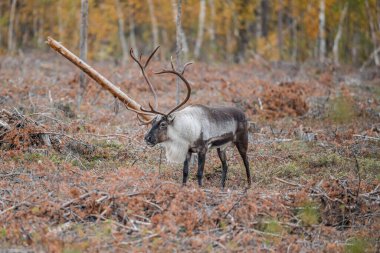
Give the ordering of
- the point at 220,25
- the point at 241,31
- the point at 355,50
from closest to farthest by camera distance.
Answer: the point at 241,31 → the point at 355,50 → the point at 220,25

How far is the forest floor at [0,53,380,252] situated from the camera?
271 inches

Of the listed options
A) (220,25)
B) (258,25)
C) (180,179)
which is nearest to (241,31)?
(258,25)

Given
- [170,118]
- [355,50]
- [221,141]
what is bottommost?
[221,141]

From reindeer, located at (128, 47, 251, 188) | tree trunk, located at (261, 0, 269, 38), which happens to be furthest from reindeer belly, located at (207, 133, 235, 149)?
tree trunk, located at (261, 0, 269, 38)

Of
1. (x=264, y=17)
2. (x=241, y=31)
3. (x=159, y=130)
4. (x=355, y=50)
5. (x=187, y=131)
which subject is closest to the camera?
(x=159, y=130)

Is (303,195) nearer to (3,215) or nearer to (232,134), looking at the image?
(232,134)

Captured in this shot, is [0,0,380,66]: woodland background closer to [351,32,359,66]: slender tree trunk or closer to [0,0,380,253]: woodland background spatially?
[351,32,359,66]: slender tree trunk

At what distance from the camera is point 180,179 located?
9531 mm

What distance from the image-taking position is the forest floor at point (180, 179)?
22.6 ft

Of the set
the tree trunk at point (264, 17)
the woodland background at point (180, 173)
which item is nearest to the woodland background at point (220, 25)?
the tree trunk at point (264, 17)

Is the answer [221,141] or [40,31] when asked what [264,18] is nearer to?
[40,31]

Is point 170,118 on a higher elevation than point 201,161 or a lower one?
higher

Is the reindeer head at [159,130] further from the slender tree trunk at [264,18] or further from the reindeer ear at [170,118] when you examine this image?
the slender tree trunk at [264,18]

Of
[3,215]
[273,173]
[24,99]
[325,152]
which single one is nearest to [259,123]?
[325,152]
